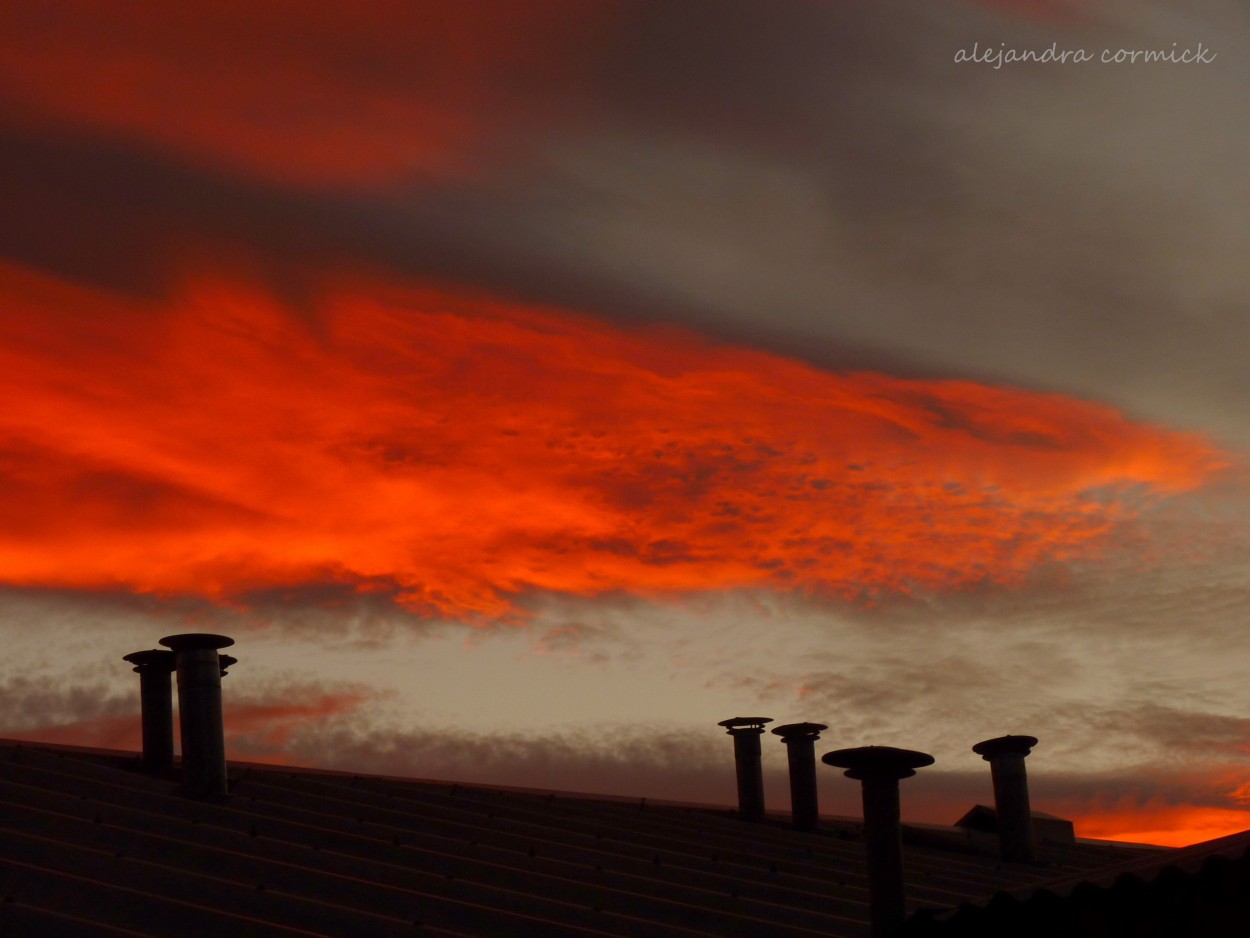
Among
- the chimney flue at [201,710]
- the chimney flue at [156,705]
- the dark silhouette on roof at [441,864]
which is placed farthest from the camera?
the chimney flue at [156,705]

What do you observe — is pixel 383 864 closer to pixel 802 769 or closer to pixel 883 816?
pixel 883 816

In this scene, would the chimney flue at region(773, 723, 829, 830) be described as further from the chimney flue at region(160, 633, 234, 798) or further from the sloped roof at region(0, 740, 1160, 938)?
the chimney flue at region(160, 633, 234, 798)

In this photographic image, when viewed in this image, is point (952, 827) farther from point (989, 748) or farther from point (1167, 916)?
point (1167, 916)

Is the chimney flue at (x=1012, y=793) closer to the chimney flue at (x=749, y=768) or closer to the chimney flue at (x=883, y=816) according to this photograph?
the chimney flue at (x=749, y=768)

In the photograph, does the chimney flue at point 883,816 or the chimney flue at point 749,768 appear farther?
the chimney flue at point 749,768

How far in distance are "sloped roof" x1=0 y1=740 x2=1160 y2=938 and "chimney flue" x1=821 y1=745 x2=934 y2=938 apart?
581mm

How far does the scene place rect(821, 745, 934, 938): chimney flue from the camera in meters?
13.7

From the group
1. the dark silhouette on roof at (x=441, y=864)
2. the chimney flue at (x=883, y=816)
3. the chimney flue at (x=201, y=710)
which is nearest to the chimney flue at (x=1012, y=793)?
the dark silhouette on roof at (x=441, y=864)

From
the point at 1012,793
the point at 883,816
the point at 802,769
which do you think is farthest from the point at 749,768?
the point at 883,816

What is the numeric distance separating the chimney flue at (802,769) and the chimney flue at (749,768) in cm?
42

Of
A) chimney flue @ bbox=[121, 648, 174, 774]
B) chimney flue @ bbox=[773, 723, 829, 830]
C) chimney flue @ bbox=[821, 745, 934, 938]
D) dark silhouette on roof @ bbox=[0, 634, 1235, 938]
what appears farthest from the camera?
chimney flue @ bbox=[773, 723, 829, 830]

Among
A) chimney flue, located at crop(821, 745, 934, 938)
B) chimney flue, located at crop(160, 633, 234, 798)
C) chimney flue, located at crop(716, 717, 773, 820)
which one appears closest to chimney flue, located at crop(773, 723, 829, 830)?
chimney flue, located at crop(716, 717, 773, 820)

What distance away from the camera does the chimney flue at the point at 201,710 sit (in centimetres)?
1439

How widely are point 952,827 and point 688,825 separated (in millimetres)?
7780
